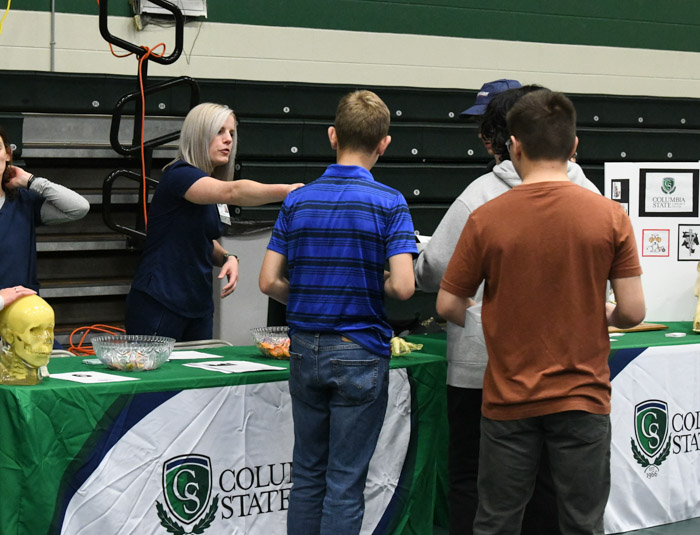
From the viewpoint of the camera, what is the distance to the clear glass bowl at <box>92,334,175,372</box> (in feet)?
8.21

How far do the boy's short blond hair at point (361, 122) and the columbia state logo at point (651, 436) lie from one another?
159 cm

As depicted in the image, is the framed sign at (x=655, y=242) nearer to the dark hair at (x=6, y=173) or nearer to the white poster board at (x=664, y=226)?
the white poster board at (x=664, y=226)

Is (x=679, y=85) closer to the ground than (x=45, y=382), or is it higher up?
higher up

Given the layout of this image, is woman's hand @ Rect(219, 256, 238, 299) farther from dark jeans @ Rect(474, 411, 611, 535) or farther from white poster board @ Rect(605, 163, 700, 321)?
white poster board @ Rect(605, 163, 700, 321)

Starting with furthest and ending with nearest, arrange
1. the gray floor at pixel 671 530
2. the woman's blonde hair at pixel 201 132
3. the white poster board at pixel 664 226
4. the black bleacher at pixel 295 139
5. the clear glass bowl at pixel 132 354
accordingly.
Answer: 1. the black bleacher at pixel 295 139
2. the white poster board at pixel 664 226
3. the gray floor at pixel 671 530
4. the woman's blonde hair at pixel 201 132
5. the clear glass bowl at pixel 132 354

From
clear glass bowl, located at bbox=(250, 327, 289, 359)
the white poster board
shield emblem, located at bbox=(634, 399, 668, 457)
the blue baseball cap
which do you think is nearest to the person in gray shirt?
the blue baseball cap

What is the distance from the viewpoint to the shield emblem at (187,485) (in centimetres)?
244

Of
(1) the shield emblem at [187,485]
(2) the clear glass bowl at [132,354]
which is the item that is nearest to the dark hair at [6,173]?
(2) the clear glass bowl at [132,354]

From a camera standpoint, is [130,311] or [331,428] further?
[130,311]

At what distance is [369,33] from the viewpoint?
20.6ft

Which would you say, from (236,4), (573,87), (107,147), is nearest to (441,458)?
(107,147)

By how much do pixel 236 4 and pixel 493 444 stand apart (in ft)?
14.6

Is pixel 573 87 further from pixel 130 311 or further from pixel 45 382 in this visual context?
pixel 45 382

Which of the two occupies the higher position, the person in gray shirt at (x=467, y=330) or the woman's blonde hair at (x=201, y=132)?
the woman's blonde hair at (x=201, y=132)
